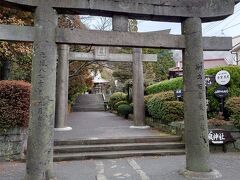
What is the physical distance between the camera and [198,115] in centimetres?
610

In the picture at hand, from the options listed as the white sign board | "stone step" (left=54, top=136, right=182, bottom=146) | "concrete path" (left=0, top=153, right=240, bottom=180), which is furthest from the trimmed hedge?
"concrete path" (left=0, top=153, right=240, bottom=180)

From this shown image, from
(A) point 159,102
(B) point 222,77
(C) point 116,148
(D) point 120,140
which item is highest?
(B) point 222,77

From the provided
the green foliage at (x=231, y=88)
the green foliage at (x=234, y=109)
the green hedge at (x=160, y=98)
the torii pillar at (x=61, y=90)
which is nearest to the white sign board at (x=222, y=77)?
the green foliage at (x=231, y=88)

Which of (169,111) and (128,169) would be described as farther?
(169,111)

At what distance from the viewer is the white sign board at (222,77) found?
9938 millimetres

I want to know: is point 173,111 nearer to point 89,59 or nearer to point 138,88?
point 138,88

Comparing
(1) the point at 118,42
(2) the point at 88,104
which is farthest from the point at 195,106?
(2) the point at 88,104

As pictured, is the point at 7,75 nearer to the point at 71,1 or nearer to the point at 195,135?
the point at 71,1

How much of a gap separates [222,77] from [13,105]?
7.10 meters

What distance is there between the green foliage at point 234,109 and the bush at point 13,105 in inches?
259

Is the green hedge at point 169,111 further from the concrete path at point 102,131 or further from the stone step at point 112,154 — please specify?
the stone step at point 112,154

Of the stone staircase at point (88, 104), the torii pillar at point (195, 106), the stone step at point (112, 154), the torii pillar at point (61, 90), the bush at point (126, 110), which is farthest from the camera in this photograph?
the stone staircase at point (88, 104)

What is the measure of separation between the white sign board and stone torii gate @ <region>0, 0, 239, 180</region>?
147 inches

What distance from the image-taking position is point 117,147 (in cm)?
867
